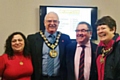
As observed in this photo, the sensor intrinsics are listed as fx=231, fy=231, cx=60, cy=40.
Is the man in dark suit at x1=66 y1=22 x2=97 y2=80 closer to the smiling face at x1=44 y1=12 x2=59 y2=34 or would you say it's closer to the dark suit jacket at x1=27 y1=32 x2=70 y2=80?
the dark suit jacket at x1=27 y1=32 x2=70 y2=80

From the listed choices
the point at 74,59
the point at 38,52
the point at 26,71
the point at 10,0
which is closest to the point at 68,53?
the point at 74,59

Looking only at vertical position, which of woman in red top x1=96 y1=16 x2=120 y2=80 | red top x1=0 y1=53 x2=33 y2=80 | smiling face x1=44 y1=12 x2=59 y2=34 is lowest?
red top x1=0 y1=53 x2=33 y2=80

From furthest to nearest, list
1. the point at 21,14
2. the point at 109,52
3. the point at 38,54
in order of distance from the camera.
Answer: the point at 21,14, the point at 38,54, the point at 109,52

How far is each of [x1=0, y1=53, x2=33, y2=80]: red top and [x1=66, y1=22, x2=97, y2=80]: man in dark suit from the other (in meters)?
0.52

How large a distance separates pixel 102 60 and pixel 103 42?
0.63 ft

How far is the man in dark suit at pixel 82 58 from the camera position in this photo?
2.83 meters

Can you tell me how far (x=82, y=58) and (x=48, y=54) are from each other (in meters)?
0.45

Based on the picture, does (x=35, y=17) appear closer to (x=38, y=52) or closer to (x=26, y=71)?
(x=38, y=52)

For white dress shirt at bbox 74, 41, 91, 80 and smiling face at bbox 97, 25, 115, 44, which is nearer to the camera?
smiling face at bbox 97, 25, 115, 44

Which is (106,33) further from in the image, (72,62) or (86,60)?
(72,62)

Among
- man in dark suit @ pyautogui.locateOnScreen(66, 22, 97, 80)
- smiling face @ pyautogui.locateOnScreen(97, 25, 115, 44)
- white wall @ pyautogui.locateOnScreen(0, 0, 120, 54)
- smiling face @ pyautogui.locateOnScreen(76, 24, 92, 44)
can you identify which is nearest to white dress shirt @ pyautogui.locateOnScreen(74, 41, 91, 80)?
man in dark suit @ pyautogui.locateOnScreen(66, 22, 97, 80)

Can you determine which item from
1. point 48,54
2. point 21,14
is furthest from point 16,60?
point 21,14

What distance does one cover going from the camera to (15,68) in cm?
274

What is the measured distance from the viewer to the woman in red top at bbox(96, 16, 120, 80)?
7.41ft
